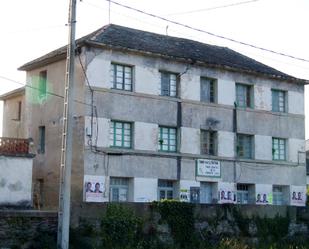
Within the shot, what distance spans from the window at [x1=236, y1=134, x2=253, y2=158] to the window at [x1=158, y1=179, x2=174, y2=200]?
4792 millimetres

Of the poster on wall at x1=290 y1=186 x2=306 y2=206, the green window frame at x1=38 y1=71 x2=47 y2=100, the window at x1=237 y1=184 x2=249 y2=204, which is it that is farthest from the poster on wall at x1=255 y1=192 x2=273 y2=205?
the green window frame at x1=38 y1=71 x2=47 y2=100

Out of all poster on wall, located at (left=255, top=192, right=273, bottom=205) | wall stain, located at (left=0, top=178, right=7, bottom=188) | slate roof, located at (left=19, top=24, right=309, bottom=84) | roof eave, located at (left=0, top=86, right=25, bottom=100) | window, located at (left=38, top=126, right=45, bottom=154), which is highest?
slate roof, located at (left=19, top=24, right=309, bottom=84)

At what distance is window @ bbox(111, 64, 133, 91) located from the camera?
29473 millimetres

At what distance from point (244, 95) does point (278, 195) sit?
5.97m

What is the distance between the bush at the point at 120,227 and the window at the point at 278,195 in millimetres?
12686

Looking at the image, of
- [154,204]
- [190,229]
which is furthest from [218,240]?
[154,204]

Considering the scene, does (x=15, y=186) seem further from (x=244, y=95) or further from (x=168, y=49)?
(x=244, y=95)

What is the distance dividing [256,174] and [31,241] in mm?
15657

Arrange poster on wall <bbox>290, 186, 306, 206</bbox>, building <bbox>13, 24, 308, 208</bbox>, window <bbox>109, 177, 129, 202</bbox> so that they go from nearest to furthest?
building <bbox>13, 24, 308, 208</bbox> < window <bbox>109, 177, 129, 202</bbox> < poster on wall <bbox>290, 186, 306, 206</bbox>

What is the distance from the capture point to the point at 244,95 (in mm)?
34656

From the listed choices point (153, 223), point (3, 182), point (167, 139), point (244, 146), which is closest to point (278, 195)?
point (244, 146)

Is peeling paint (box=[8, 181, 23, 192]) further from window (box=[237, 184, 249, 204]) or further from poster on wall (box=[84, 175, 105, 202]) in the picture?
window (box=[237, 184, 249, 204])

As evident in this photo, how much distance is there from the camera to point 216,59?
111 feet

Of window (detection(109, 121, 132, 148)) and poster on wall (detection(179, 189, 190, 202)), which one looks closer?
window (detection(109, 121, 132, 148))
